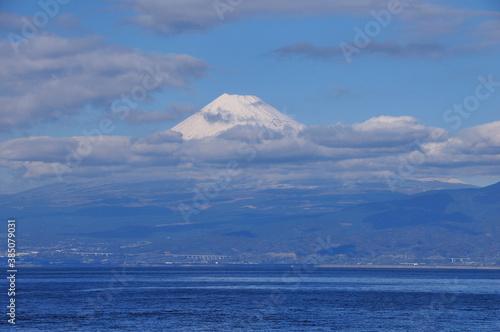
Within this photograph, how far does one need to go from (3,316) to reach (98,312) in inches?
609

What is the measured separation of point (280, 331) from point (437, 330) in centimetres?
2163

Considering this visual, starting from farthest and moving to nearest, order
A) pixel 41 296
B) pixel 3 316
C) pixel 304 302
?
pixel 41 296 → pixel 304 302 → pixel 3 316

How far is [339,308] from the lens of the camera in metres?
136

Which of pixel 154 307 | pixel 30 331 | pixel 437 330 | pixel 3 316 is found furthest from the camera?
pixel 154 307

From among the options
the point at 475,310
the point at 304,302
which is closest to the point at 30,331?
the point at 304,302

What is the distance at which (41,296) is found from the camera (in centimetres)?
16525

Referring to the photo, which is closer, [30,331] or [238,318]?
[30,331]

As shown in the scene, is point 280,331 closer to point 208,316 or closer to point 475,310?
point 208,316

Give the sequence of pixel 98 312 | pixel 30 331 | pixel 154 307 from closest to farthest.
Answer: pixel 30 331 → pixel 98 312 → pixel 154 307

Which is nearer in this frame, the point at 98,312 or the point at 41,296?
the point at 98,312

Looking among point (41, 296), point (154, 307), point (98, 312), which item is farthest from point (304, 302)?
point (41, 296)

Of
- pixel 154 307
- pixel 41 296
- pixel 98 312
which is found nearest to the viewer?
pixel 98 312

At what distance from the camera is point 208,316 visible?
388 feet

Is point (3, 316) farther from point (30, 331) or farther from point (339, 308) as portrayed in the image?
point (339, 308)
